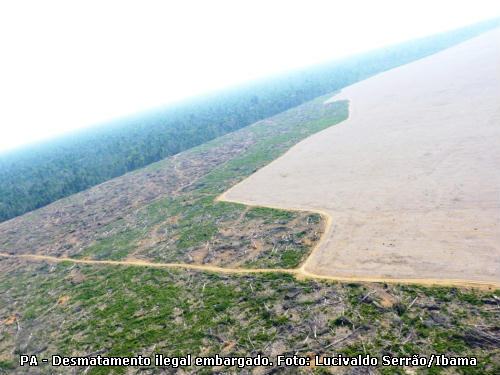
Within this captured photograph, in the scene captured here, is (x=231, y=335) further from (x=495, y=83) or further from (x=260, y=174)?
(x=495, y=83)

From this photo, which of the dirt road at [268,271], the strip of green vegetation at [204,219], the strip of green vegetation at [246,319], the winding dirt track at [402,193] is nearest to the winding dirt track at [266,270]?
the dirt road at [268,271]

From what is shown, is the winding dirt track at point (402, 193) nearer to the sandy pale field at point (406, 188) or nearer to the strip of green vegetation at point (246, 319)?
the sandy pale field at point (406, 188)

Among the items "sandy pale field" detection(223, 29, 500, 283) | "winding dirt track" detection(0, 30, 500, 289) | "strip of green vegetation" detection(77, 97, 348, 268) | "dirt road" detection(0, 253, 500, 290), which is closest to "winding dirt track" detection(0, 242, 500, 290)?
"dirt road" detection(0, 253, 500, 290)

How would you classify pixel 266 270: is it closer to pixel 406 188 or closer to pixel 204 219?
pixel 204 219

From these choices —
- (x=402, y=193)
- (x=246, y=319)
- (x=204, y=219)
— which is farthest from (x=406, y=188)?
(x=204, y=219)

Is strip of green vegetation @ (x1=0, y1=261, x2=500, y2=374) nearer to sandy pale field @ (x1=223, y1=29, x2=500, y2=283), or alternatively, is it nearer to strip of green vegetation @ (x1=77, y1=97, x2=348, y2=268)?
sandy pale field @ (x1=223, y1=29, x2=500, y2=283)

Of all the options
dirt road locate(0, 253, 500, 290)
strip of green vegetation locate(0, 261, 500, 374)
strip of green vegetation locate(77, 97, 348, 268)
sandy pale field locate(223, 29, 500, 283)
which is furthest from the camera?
strip of green vegetation locate(77, 97, 348, 268)
